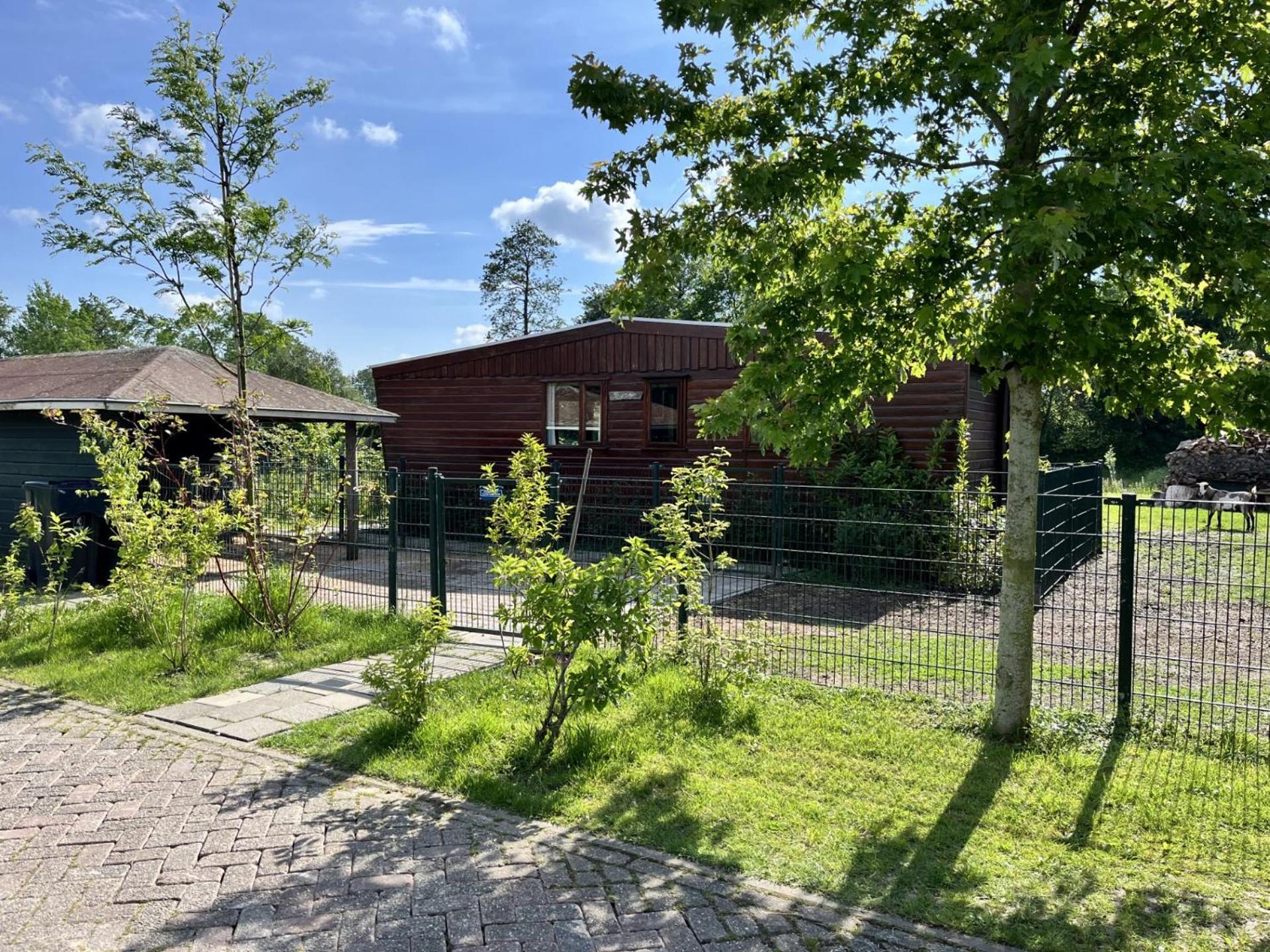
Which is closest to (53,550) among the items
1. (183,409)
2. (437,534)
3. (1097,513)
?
(437,534)

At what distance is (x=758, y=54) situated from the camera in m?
5.42

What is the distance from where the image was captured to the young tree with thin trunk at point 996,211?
386 centimetres

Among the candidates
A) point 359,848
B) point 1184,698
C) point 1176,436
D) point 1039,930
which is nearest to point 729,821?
point 1039,930

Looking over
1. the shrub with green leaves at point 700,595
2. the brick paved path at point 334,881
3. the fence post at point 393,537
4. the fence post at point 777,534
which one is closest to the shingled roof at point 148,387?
the fence post at point 393,537

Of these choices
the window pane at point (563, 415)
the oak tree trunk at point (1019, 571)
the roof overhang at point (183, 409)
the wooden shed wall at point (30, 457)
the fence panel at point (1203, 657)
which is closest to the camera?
the oak tree trunk at point (1019, 571)

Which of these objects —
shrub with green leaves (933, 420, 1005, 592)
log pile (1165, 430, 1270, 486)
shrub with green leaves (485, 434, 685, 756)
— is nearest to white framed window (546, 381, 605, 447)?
shrub with green leaves (933, 420, 1005, 592)

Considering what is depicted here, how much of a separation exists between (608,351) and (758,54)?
10.4 meters

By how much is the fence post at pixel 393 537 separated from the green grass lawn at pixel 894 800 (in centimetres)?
281

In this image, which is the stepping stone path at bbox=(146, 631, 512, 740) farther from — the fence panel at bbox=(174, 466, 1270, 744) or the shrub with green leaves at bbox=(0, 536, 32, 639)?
the shrub with green leaves at bbox=(0, 536, 32, 639)

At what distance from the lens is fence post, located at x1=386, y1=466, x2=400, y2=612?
8539mm

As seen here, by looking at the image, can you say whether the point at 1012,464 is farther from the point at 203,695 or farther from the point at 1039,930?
the point at 203,695

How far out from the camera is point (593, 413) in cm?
1623

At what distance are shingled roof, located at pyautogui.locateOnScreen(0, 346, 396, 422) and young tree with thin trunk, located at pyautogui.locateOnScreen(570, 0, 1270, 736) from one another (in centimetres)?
808

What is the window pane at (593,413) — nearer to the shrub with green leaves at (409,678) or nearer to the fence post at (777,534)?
the fence post at (777,534)
